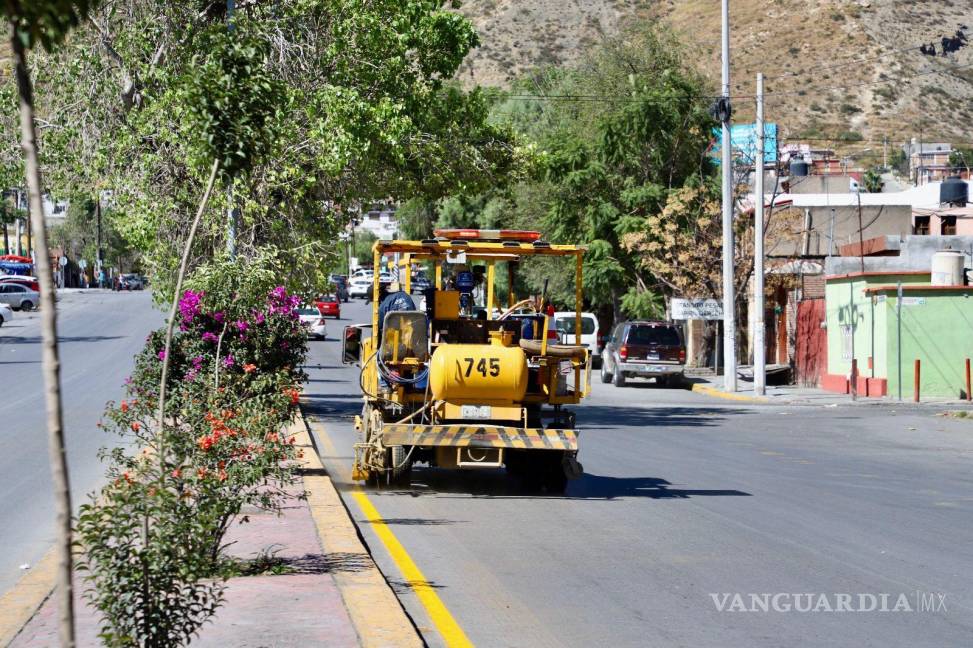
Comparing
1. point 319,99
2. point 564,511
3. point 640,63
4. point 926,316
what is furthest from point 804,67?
point 564,511

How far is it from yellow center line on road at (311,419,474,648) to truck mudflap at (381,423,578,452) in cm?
79

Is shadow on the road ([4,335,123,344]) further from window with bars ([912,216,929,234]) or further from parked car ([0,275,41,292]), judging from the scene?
window with bars ([912,216,929,234])

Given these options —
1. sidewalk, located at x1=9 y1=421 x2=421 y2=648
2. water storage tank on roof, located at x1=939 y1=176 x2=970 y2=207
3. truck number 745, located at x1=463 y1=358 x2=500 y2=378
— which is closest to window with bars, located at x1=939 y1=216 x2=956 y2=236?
water storage tank on roof, located at x1=939 y1=176 x2=970 y2=207

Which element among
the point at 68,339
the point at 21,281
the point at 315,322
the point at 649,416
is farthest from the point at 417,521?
the point at 21,281

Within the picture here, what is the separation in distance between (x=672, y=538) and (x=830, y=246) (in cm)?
3743

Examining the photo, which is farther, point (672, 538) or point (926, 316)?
point (926, 316)

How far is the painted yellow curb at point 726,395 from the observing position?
33.7 metres

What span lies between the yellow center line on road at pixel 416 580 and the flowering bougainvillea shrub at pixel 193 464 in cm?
109

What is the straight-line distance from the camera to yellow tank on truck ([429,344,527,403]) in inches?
545

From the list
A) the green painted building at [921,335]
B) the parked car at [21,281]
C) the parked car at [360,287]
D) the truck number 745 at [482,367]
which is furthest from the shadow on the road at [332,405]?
the parked car at [360,287]

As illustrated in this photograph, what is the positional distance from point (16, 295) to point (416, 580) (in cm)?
6631

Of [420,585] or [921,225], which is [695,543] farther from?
[921,225]

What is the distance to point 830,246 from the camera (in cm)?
4700

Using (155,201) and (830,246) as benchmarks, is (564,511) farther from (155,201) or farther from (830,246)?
(830,246)
